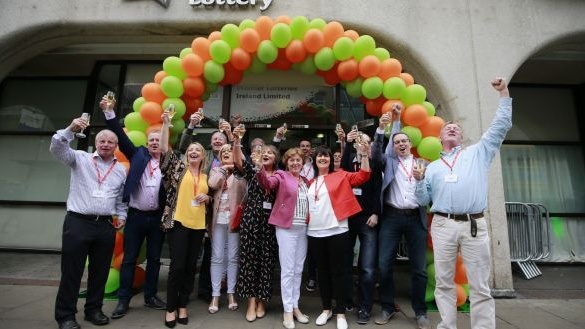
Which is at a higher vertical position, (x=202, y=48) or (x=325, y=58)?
(x=202, y=48)

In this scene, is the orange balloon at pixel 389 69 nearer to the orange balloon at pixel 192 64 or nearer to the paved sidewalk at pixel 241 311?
the orange balloon at pixel 192 64

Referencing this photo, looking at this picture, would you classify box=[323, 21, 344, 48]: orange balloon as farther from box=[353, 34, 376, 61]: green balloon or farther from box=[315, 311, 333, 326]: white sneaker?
box=[315, 311, 333, 326]: white sneaker

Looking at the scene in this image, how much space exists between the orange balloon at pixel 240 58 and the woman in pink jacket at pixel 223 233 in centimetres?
139

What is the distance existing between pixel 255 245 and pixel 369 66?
256 centimetres

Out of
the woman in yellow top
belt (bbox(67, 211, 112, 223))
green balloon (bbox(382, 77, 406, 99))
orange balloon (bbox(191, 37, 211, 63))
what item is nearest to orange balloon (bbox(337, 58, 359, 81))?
green balloon (bbox(382, 77, 406, 99))

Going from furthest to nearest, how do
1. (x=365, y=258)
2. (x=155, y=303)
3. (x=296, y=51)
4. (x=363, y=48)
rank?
(x=296, y=51) → (x=363, y=48) → (x=155, y=303) → (x=365, y=258)

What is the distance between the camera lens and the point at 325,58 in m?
4.27

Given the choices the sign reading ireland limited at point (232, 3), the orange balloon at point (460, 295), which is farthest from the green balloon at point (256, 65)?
the orange balloon at point (460, 295)

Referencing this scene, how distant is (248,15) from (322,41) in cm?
180

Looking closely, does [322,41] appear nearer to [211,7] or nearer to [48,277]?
[211,7]

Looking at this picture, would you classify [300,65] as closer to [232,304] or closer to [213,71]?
[213,71]

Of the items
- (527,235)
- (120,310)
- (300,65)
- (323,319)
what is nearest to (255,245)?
(323,319)

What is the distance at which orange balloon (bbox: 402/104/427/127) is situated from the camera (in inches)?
159

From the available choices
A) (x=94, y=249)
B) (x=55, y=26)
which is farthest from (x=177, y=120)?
(x=55, y=26)
